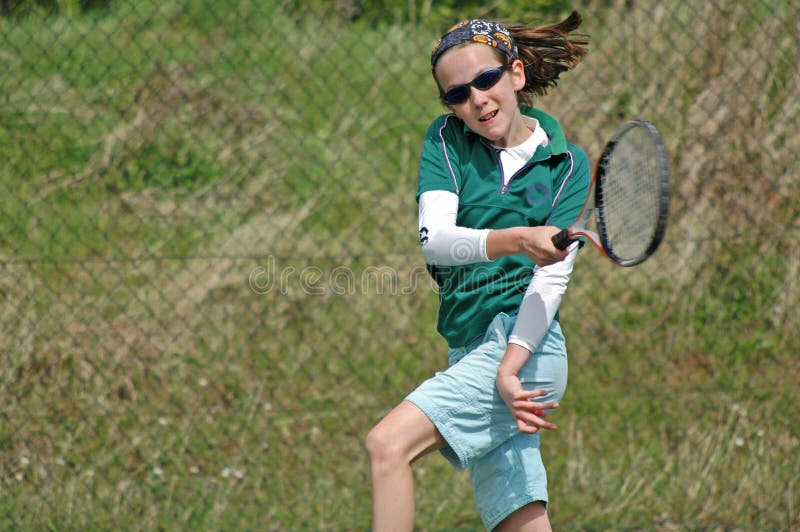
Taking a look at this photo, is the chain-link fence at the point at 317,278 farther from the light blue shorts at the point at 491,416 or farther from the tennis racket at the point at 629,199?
the tennis racket at the point at 629,199

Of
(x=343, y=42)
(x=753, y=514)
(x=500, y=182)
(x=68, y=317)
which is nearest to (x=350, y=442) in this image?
(x=68, y=317)

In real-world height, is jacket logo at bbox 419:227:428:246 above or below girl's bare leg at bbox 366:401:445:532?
above

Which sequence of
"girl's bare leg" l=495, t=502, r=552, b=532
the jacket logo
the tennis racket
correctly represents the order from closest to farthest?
the tennis racket, the jacket logo, "girl's bare leg" l=495, t=502, r=552, b=532

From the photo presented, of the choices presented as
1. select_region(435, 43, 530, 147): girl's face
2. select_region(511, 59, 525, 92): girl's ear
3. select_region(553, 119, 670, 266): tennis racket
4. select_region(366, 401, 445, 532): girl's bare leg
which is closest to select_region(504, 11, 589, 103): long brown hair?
select_region(511, 59, 525, 92): girl's ear

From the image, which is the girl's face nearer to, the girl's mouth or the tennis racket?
A: the girl's mouth

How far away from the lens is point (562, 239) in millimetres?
2127

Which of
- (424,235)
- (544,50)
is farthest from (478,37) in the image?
(424,235)

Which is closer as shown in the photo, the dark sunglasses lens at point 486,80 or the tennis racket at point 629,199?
the tennis racket at point 629,199

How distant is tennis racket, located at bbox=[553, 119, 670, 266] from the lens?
2104 mm

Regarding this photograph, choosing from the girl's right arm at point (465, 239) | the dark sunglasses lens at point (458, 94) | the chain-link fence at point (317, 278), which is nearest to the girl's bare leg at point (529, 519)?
the girl's right arm at point (465, 239)

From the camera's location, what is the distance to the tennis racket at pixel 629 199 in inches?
82.8

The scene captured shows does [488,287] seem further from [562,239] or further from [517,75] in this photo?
[517,75]

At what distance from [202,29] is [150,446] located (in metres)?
2.72

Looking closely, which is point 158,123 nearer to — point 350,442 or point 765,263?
point 350,442
